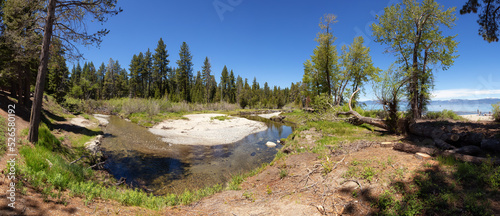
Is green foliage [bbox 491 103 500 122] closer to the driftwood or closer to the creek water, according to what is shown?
the driftwood

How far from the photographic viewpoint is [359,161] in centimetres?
550

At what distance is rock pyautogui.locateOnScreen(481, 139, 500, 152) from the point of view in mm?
5051

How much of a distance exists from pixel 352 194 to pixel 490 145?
15.3 ft

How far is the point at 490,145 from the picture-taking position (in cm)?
517

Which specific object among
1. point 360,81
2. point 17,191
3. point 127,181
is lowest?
point 127,181

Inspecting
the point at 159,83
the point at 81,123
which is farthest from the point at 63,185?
the point at 159,83

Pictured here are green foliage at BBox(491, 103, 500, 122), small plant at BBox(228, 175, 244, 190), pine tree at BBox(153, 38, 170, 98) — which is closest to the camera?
small plant at BBox(228, 175, 244, 190)

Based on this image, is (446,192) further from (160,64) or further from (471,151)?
(160,64)

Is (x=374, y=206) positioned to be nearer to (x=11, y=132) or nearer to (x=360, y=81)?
(x=11, y=132)

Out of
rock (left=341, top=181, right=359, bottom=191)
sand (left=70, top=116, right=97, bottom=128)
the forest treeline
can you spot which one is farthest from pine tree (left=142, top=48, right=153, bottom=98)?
rock (left=341, top=181, right=359, bottom=191)

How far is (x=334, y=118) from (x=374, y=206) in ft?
28.3

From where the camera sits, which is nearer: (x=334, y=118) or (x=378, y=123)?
(x=378, y=123)

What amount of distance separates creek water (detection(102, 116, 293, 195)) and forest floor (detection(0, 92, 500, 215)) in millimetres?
3225

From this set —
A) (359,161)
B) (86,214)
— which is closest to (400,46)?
(359,161)
